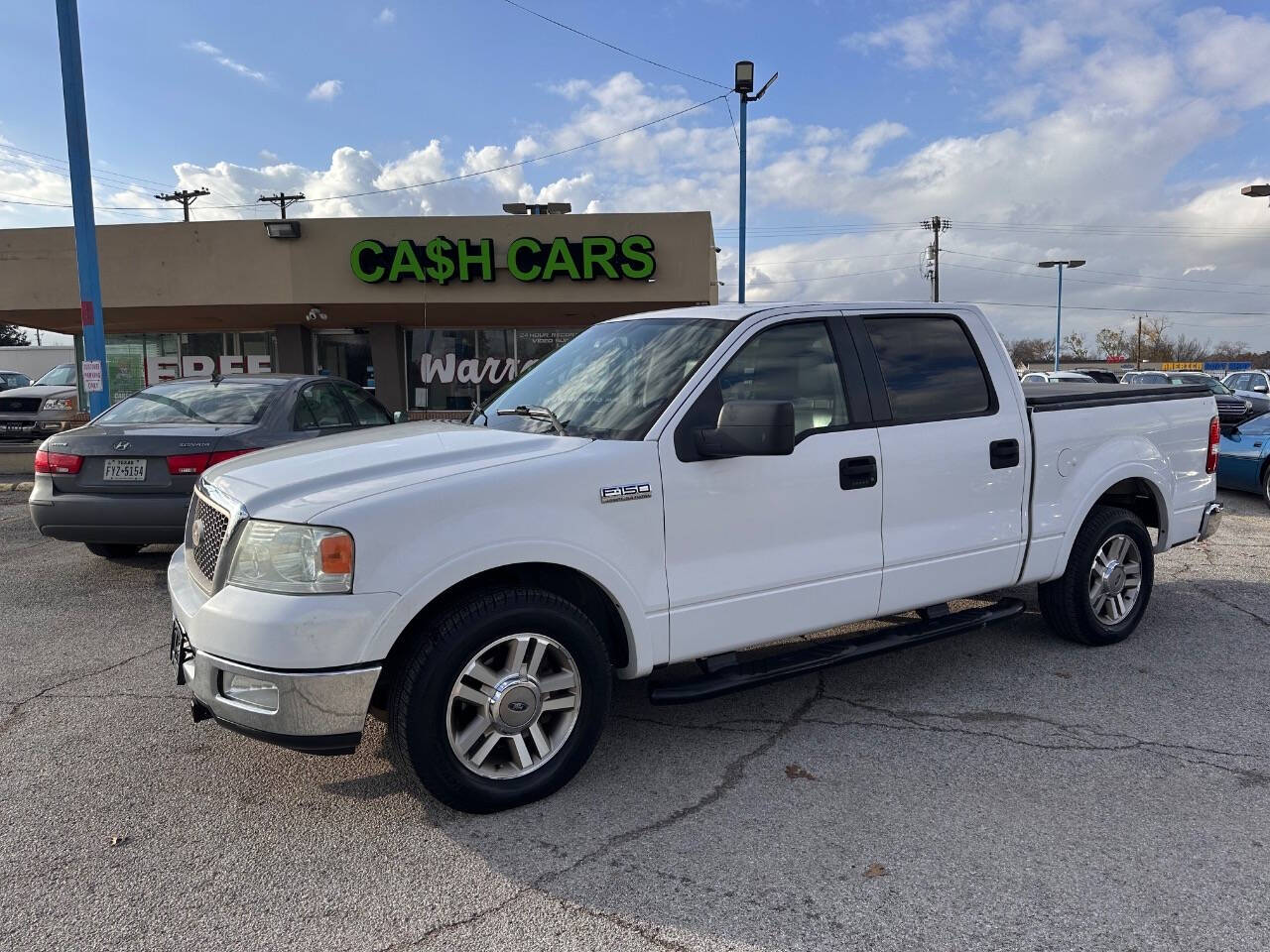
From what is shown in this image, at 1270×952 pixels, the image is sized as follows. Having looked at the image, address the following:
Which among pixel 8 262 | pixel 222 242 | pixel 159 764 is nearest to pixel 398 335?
pixel 222 242

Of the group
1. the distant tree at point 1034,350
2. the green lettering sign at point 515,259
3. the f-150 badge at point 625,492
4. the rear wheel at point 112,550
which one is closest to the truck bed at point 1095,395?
the f-150 badge at point 625,492

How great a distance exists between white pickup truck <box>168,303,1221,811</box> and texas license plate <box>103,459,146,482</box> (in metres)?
2.66

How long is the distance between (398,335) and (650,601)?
57.5 ft


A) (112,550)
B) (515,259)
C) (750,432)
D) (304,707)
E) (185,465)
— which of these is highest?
(515,259)

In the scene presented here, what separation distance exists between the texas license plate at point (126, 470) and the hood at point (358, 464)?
2.74m

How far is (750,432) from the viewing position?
341cm

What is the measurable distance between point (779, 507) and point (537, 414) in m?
1.13

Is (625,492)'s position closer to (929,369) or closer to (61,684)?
(929,369)

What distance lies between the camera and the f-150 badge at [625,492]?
3.37 m

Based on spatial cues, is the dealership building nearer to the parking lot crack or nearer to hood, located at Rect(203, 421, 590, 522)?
the parking lot crack

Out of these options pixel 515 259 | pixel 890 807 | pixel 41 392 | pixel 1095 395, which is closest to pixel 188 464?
pixel 890 807

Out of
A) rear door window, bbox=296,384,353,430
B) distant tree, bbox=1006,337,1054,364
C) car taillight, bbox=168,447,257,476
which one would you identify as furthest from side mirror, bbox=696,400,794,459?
distant tree, bbox=1006,337,1054,364

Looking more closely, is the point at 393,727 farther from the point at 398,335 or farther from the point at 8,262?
the point at 8,262

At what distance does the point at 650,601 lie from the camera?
3.49 m
